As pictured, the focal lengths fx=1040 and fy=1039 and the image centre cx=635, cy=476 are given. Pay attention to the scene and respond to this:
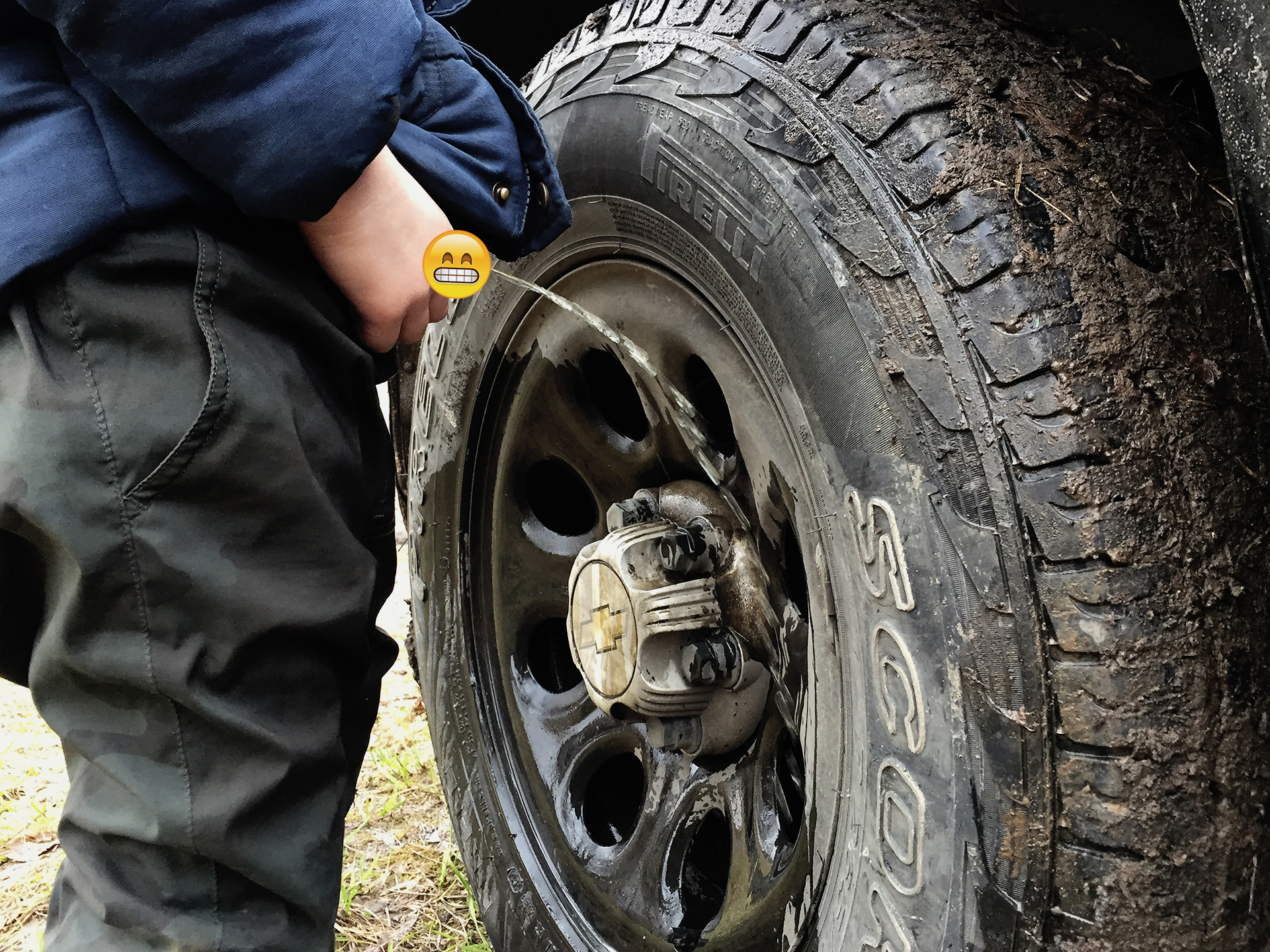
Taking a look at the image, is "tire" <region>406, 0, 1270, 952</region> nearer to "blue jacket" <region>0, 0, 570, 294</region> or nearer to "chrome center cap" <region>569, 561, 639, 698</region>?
"chrome center cap" <region>569, 561, 639, 698</region>

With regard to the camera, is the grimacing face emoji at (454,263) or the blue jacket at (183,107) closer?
the blue jacket at (183,107)

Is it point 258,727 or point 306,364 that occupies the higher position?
point 306,364

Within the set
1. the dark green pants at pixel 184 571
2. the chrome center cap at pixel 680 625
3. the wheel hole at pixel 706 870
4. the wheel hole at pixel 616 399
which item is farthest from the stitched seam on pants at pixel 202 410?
the wheel hole at pixel 706 870

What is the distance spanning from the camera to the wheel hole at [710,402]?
121 cm

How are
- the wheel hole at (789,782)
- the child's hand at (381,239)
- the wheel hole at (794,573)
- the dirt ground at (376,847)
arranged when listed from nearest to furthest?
the child's hand at (381,239), the wheel hole at (794,573), the wheel hole at (789,782), the dirt ground at (376,847)

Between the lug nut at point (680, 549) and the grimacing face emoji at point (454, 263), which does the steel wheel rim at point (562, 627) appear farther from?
the grimacing face emoji at point (454, 263)

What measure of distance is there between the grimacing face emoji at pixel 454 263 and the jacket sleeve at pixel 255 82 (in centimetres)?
12

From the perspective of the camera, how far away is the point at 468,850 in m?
1.67

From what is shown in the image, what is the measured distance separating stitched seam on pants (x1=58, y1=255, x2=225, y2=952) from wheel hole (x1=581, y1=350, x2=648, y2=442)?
72 cm

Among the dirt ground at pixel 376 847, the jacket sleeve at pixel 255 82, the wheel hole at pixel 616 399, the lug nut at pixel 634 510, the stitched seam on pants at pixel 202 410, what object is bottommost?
the dirt ground at pixel 376 847

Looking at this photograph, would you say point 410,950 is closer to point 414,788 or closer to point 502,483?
point 414,788

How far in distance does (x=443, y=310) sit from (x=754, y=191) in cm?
33

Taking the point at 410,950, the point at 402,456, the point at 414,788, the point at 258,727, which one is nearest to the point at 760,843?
the point at 258,727

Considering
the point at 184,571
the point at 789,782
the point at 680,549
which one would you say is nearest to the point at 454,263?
the point at 184,571
